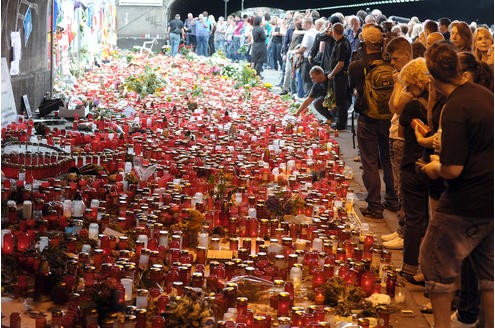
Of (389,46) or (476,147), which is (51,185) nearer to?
(389,46)

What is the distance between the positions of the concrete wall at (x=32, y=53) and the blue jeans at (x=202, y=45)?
69.5 feet

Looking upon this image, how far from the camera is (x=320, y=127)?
17406 mm

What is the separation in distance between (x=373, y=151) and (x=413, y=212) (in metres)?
2.38

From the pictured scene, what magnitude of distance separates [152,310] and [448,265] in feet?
6.40

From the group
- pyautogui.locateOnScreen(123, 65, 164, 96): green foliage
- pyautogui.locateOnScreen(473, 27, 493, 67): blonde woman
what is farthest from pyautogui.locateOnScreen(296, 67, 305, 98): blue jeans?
pyautogui.locateOnScreen(473, 27, 493, 67): blonde woman

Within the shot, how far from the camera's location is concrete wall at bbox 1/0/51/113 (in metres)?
16.3

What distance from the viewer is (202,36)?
141 feet

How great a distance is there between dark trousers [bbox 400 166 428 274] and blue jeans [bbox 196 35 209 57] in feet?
115

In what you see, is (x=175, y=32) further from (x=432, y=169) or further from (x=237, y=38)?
(x=432, y=169)

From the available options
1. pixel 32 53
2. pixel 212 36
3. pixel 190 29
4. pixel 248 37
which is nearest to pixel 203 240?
pixel 32 53

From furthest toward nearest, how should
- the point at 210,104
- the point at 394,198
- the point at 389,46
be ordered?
the point at 210,104
the point at 394,198
the point at 389,46

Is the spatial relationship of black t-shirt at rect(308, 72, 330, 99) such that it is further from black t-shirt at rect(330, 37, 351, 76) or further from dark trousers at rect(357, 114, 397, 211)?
dark trousers at rect(357, 114, 397, 211)

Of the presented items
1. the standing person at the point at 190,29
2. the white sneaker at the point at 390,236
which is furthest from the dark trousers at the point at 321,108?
the standing person at the point at 190,29

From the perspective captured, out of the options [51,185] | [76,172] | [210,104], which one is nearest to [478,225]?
[51,185]
